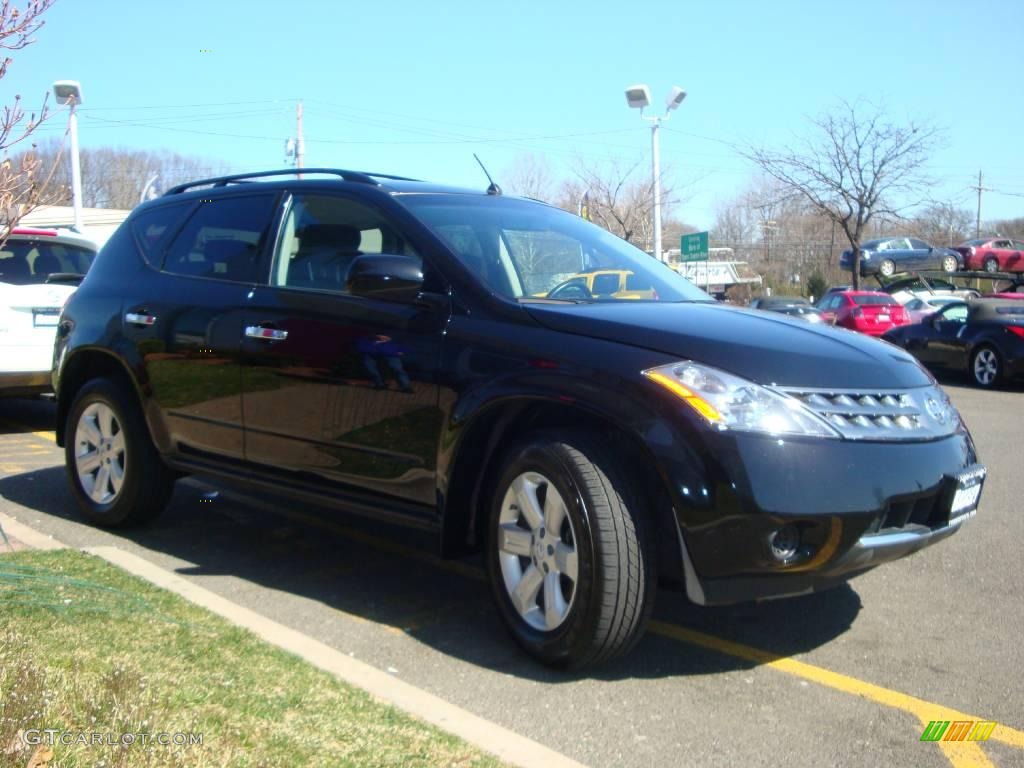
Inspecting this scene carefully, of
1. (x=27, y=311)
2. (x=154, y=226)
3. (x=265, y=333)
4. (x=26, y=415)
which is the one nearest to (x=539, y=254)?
(x=265, y=333)

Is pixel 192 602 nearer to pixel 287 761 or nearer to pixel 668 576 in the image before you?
pixel 287 761

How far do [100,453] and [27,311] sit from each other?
3252mm

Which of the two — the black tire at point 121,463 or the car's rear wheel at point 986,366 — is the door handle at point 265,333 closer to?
the black tire at point 121,463

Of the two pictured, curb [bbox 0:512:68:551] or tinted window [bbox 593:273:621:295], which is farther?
curb [bbox 0:512:68:551]

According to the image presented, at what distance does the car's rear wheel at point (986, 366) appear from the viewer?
15016 millimetres

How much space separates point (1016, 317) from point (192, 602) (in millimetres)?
13846

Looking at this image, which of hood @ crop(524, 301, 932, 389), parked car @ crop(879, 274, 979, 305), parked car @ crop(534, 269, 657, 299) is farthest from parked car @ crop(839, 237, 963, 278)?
hood @ crop(524, 301, 932, 389)

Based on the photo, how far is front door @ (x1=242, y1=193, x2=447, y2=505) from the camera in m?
4.32

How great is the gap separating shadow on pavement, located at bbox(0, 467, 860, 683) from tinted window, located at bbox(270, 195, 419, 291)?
4.64 ft

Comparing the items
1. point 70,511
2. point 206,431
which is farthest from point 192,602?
point 70,511

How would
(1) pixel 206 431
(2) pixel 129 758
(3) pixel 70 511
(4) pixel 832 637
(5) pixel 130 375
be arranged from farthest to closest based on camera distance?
(3) pixel 70 511 → (5) pixel 130 375 → (1) pixel 206 431 → (4) pixel 832 637 → (2) pixel 129 758

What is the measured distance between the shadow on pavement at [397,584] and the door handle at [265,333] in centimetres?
116

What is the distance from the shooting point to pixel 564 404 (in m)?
3.82

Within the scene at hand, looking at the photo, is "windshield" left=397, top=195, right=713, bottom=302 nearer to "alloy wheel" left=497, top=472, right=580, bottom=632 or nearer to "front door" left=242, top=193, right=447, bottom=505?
"front door" left=242, top=193, right=447, bottom=505
